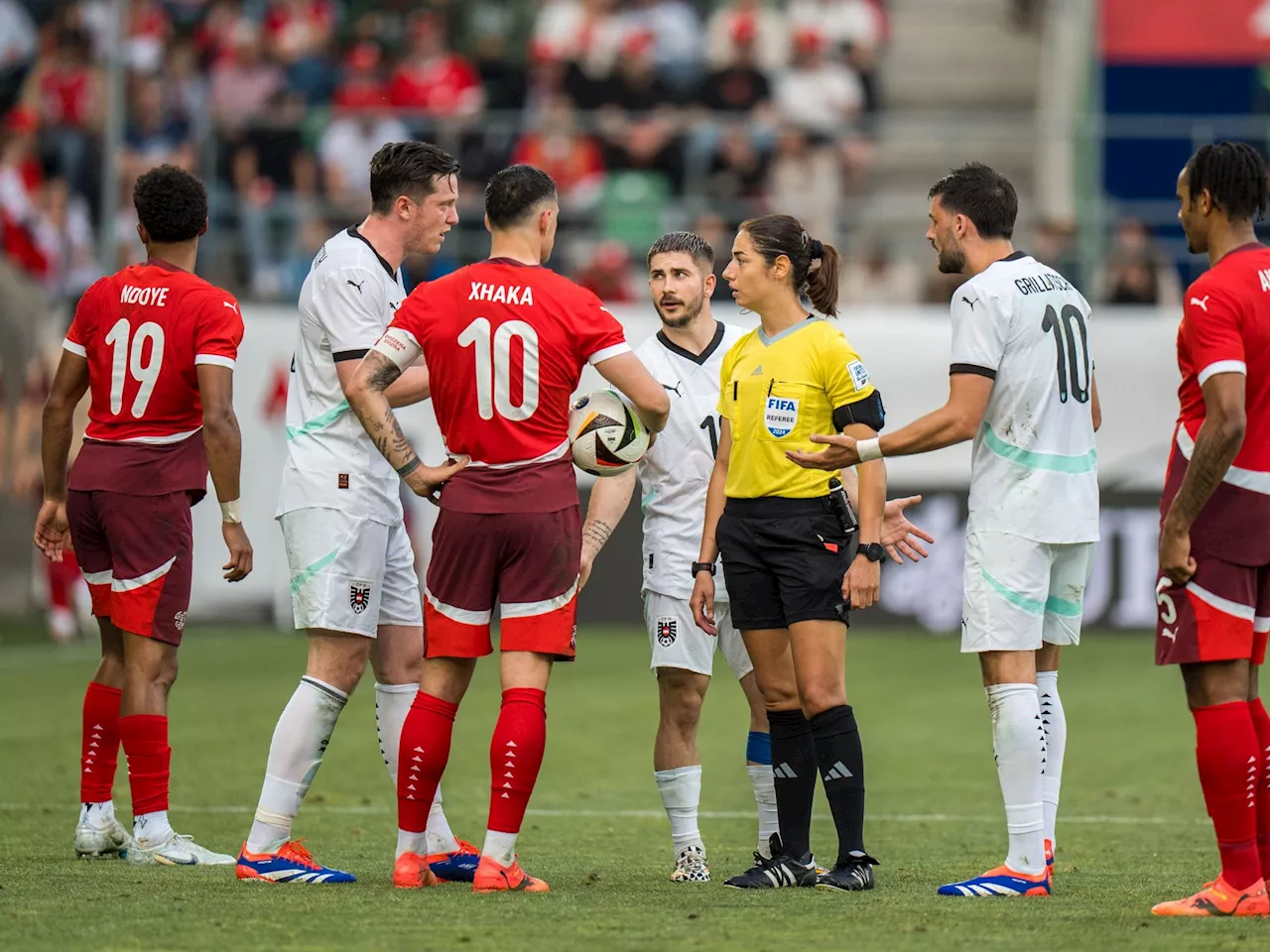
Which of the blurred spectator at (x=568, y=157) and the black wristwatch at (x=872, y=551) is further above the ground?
the blurred spectator at (x=568, y=157)

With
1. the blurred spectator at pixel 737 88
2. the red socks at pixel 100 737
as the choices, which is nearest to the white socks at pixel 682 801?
the red socks at pixel 100 737

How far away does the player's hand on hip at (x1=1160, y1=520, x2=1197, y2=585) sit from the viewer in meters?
6.30

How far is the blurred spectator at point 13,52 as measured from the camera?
76.1 feet

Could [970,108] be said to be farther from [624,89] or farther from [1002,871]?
[1002,871]

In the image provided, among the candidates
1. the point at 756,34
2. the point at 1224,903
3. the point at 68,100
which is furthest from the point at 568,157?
the point at 1224,903

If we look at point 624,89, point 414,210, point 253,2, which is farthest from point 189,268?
point 253,2

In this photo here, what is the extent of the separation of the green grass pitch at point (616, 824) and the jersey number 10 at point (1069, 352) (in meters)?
1.82

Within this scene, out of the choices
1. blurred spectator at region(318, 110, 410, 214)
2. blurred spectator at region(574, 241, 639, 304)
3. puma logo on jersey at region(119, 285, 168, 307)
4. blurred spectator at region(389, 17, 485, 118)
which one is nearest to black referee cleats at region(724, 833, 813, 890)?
puma logo on jersey at region(119, 285, 168, 307)

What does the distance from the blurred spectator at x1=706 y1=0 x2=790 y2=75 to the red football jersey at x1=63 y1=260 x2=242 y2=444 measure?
15144 millimetres

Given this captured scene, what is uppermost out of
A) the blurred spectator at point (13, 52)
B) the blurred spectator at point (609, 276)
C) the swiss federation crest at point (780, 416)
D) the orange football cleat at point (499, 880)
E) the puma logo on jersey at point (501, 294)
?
the blurred spectator at point (13, 52)

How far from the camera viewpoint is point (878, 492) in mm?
6852

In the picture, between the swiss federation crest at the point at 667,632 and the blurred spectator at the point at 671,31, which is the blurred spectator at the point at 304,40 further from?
the swiss federation crest at the point at 667,632

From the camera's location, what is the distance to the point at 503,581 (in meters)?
6.83

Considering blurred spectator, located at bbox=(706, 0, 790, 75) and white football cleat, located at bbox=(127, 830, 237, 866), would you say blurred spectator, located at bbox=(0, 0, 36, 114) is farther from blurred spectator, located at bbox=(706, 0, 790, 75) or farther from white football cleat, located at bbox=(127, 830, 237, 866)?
white football cleat, located at bbox=(127, 830, 237, 866)
